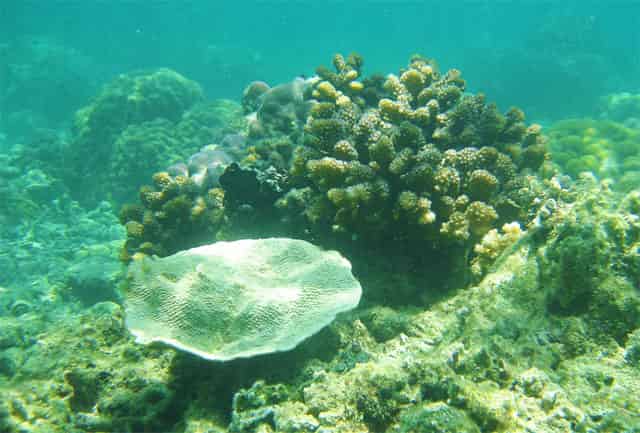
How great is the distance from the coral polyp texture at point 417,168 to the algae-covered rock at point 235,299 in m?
0.67

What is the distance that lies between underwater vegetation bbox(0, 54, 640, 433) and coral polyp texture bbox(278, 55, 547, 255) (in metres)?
0.02

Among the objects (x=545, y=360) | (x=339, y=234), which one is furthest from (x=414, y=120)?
(x=545, y=360)

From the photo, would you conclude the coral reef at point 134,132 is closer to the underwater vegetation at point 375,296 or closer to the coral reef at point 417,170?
the underwater vegetation at point 375,296

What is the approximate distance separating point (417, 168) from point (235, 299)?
204 cm

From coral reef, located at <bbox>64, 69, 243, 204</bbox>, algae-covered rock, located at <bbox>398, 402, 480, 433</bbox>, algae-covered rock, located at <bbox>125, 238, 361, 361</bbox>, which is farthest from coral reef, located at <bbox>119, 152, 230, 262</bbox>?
coral reef, located at <bbox>64, 69, 243, 204</bbox>

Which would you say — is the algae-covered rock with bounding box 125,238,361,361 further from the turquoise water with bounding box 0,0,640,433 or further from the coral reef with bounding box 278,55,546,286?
the coral reef with bounding box 278,55,546,286

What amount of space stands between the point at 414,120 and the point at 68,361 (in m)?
4.14

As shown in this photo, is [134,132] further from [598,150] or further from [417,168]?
[598,150]

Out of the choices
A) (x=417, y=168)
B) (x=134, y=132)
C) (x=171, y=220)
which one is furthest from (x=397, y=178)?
(x=134, y=132)

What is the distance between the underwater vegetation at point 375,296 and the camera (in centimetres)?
212

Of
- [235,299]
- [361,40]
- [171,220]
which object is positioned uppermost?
[361,40]

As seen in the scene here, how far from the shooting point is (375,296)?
3.61 m

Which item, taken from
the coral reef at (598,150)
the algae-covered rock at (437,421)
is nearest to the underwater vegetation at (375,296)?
the algae-covered rock at (437,421)

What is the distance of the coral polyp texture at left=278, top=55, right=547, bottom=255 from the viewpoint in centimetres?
356
